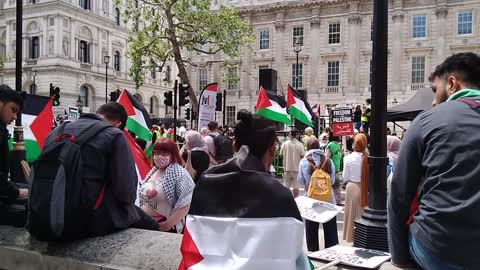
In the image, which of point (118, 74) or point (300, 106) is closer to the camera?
point (300, 106)

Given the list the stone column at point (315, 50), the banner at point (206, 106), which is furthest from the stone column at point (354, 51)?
the banner at point (206, 106)

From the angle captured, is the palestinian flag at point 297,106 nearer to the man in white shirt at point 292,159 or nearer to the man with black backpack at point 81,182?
the man in white shirt at point 292,159

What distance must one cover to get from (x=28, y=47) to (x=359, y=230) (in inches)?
2275

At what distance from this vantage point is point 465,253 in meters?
2.13

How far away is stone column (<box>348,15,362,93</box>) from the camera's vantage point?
4159cm

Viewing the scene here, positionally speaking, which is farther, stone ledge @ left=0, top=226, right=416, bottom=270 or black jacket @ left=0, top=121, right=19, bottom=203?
black jacket @ left=0, top=121, right=19, bottom=203

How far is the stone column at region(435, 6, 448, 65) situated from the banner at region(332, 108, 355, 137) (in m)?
31.0

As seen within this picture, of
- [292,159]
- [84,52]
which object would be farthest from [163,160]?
[84,52]

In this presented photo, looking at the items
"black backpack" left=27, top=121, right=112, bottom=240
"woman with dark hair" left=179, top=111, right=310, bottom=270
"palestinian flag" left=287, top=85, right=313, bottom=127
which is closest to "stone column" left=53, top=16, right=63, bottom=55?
"palestinian flag" left=287, top=85, right=313, bottom=127

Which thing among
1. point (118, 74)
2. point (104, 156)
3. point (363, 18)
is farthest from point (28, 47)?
point (104, 156)

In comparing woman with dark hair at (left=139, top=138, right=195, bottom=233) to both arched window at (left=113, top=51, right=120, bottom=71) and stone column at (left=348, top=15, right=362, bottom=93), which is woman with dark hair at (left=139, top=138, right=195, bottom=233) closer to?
stone column at (left=348, top=15, right=362, bottom=93)

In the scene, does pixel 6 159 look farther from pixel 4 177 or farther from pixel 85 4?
pixel 85 4

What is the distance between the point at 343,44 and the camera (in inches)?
1674

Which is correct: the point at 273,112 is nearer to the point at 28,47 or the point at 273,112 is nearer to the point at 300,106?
the point at 300,106
